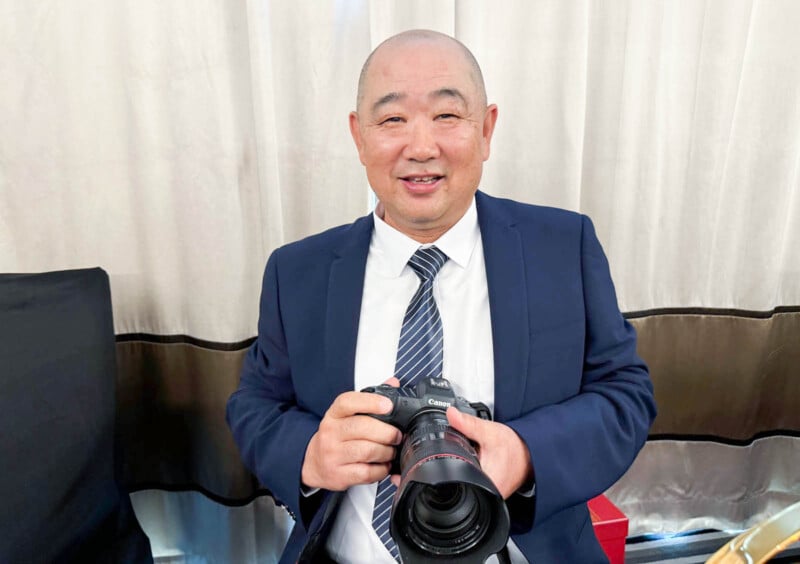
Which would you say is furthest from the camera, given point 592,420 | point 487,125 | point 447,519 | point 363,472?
point 487,125

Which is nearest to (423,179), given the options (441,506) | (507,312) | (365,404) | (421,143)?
(421,143)

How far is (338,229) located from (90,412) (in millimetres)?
575

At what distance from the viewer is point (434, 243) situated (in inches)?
40.2

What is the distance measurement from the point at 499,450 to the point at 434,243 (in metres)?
0.38

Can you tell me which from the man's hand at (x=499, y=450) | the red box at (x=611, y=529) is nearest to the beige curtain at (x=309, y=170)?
the red box at (x=611, y=529)

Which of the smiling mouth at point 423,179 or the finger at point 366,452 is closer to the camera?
the finger at point 366,452

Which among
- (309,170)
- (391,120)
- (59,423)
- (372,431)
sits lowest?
(59,423)

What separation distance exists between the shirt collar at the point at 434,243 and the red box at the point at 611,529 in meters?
0.64

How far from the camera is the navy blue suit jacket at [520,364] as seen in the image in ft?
2.97

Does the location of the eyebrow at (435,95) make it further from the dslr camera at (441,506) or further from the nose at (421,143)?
the dslr camera at (441,506)

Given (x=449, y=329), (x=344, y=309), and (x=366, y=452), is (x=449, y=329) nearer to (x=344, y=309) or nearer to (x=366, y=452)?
(x=344, y=309)

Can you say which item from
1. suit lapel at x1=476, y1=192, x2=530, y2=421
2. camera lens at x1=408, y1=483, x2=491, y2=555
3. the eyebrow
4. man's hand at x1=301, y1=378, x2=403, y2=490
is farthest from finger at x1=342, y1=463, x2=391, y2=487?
the eyebrow

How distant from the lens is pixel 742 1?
1402mm

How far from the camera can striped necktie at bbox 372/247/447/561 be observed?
94 cm
